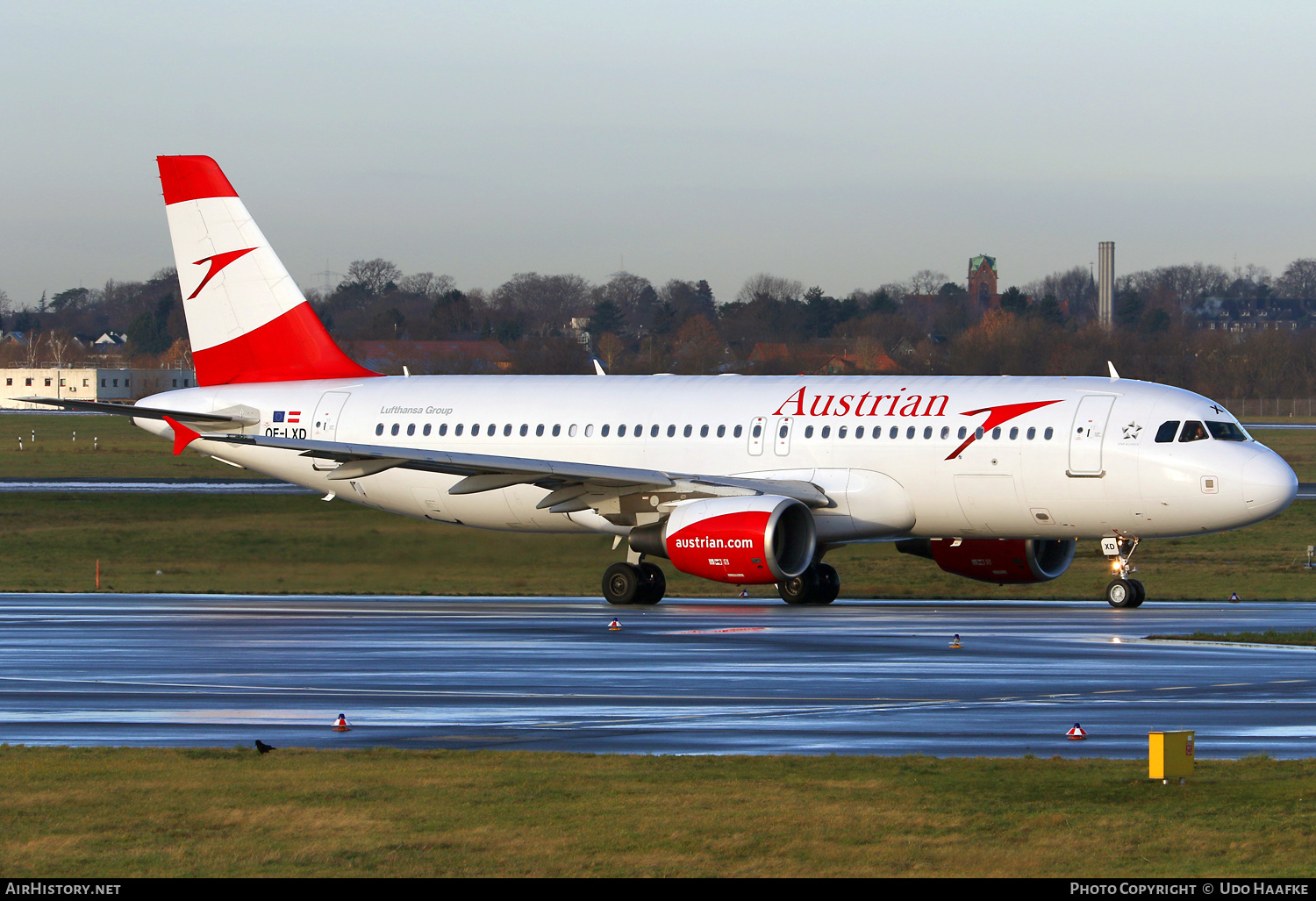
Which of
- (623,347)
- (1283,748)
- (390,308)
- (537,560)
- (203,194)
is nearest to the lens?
(1283,748)

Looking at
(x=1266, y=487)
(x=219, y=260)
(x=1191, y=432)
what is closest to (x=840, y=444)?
(x=1191, y=432)

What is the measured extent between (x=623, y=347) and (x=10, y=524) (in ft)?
256

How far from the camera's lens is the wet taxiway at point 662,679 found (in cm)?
1683

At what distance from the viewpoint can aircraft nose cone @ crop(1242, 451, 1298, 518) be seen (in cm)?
3058

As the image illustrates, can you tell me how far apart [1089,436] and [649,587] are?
8.25 m

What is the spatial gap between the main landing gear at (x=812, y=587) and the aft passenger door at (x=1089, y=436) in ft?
16.5

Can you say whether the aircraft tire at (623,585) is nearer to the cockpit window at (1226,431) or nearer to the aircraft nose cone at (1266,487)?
the cockpit window at (1226,431)

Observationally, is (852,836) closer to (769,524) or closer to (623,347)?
(769,524)

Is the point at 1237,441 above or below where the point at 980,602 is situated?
above

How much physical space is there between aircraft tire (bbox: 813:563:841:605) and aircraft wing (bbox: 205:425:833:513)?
1.61 metres

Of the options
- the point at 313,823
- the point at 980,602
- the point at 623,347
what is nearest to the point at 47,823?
the point at 313,823

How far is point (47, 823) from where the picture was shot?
41.1 ft

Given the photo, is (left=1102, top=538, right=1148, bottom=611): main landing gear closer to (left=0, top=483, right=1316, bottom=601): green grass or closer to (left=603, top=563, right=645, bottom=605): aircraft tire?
(left=0, top=483, right=1316, bottom=601): green grass

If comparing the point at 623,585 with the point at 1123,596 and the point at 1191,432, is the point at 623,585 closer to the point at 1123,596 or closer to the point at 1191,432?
the point at 1123,596
